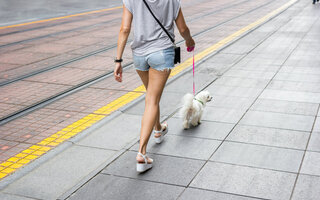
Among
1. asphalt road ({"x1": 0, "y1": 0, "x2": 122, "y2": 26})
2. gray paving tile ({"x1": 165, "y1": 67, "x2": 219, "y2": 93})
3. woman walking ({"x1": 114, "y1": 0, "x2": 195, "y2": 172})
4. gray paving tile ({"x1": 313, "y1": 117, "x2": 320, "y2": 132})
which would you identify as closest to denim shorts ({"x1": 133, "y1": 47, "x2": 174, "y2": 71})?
woman walking ({"x1": 114, "y1": 0, "x2": 195, "y2": 172})

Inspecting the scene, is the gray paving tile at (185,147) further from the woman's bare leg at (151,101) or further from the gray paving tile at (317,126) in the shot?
the gray paving tile at (317,126)

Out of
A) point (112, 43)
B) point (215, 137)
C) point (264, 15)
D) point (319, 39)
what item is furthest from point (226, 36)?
point (215, 137)

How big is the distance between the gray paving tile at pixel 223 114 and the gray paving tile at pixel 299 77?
202 centimetres

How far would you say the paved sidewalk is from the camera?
3.94m

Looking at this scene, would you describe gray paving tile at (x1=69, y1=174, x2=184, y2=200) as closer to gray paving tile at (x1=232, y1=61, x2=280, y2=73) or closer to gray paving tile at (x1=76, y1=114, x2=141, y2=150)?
gray paving tile at (x1=76, y1=114, x2=141, y2=150)

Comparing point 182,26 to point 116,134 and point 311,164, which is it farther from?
point 311,164

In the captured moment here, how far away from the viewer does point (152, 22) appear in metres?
4.12

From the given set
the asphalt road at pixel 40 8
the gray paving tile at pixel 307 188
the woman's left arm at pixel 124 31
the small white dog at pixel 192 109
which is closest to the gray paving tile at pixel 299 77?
the small white dog at pixel 192 109

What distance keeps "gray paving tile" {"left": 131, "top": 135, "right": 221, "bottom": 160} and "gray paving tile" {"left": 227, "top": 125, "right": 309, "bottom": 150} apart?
0.33 metres

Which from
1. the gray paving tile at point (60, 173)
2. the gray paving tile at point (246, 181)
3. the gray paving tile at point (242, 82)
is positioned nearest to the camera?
the gray paving tile at point (246, 181)

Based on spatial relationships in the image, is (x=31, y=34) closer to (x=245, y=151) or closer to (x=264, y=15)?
(x=264, y=15)

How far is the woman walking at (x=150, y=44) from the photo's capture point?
4105mm

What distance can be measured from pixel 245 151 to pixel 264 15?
46.5ft

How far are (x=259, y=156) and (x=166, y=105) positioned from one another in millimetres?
2258
